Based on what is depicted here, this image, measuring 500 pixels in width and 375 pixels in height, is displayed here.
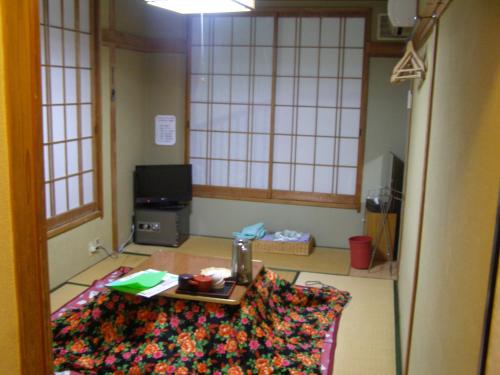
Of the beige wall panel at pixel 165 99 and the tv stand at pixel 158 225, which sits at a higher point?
the beige wall panel at pixel 165 99

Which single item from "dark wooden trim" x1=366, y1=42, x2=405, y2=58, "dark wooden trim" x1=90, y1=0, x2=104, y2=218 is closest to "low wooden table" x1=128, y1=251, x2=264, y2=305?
"dark wooden trim" x1=90, y1=0, x2=104, y2=218

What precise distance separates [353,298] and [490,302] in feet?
10.7

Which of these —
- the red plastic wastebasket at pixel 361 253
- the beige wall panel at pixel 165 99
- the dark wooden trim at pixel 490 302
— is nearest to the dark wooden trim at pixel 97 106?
the beige wall panel at pixel 165 99

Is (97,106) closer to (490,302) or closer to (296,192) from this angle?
(296,192)

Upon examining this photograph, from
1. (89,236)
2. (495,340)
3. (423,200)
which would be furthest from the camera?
(89,236)

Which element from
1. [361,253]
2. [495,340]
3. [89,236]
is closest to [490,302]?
[495,340]

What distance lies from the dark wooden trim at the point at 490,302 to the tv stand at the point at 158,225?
4.53 m

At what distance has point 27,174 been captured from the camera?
1084mm

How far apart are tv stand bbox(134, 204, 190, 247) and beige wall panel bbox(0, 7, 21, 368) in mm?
4328

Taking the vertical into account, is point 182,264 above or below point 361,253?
above

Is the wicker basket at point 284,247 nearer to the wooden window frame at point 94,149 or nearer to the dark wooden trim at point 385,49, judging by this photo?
the wooden window frame at point 94,149

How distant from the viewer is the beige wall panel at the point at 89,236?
170 inches

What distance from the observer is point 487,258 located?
1086mm

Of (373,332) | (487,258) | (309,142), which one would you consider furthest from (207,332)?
(309,142)
